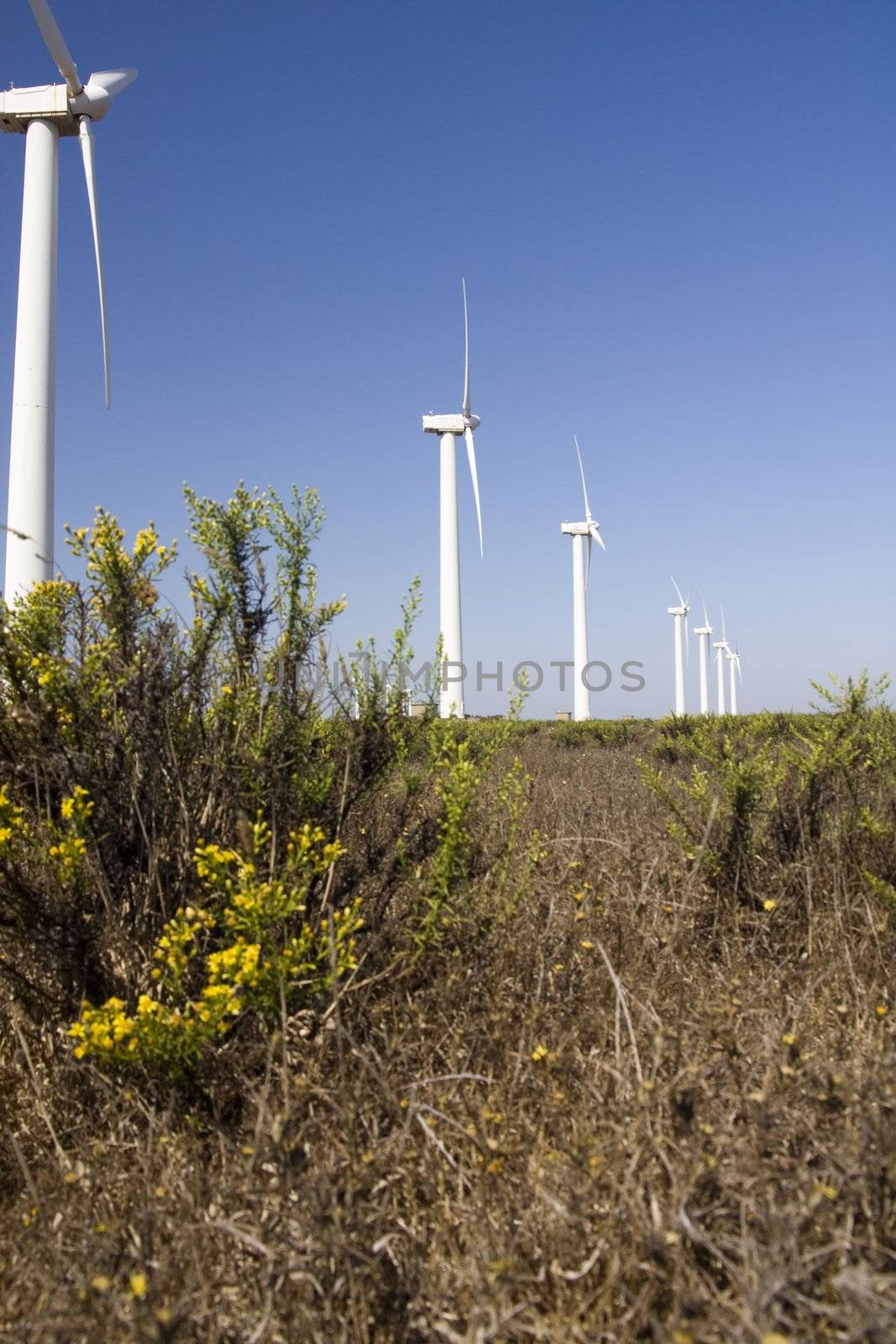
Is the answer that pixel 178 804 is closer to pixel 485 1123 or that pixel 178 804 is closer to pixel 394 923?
pixel 394 923

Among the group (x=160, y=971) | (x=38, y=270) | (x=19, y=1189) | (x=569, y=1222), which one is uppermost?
(x=38, y=270)

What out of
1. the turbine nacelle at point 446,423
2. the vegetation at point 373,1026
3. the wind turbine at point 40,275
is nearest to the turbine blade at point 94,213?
the wind turbine at point 40,275

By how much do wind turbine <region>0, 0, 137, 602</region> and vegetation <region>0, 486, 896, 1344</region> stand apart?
6.71 meters

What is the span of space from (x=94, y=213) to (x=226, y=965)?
1135 cm

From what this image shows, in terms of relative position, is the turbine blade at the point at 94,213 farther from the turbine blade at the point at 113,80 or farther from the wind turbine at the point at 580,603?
the wind turbine at the point at 580,603

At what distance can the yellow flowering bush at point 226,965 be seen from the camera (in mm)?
2254

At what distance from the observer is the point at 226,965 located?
228 centimetres

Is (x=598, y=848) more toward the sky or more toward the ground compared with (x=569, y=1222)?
more toward the sky

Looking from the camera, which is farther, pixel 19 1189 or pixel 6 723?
pixel 6 723

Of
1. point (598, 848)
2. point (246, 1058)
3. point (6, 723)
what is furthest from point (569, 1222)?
point (598, 848)

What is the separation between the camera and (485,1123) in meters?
2.20

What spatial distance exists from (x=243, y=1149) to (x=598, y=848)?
9.38ft

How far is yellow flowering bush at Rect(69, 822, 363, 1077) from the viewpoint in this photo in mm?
2254

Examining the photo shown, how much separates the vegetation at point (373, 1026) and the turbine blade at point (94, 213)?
30.8 feet
